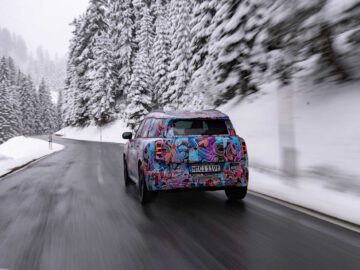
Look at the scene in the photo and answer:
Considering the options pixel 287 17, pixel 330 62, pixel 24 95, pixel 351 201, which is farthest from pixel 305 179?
pixel 24 95

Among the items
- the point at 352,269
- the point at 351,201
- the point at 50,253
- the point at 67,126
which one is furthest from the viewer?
the point at 67,126

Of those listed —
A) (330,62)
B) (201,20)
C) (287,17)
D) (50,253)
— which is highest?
(201,20)

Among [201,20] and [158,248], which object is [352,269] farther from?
[201,20]

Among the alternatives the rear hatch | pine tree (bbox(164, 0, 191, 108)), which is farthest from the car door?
pine tree (bbox(164, 0, 191, 108))

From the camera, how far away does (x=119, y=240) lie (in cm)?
490

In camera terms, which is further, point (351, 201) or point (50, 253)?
point (351, 201)

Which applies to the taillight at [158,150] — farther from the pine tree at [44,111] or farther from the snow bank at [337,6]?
the pine tree at [44,111]

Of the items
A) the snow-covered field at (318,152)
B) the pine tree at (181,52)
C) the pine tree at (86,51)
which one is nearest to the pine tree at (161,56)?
Answer: the pine tree at (181,52)

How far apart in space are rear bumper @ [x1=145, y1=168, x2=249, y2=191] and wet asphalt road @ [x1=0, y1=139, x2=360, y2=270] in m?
0.42

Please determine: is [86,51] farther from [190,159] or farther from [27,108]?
[190,159]

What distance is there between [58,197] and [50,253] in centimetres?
406

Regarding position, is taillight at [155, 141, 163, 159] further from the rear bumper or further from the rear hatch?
the rear bumper

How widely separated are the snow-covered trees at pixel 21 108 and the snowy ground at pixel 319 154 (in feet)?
210

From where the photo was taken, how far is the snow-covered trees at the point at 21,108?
70125mm
